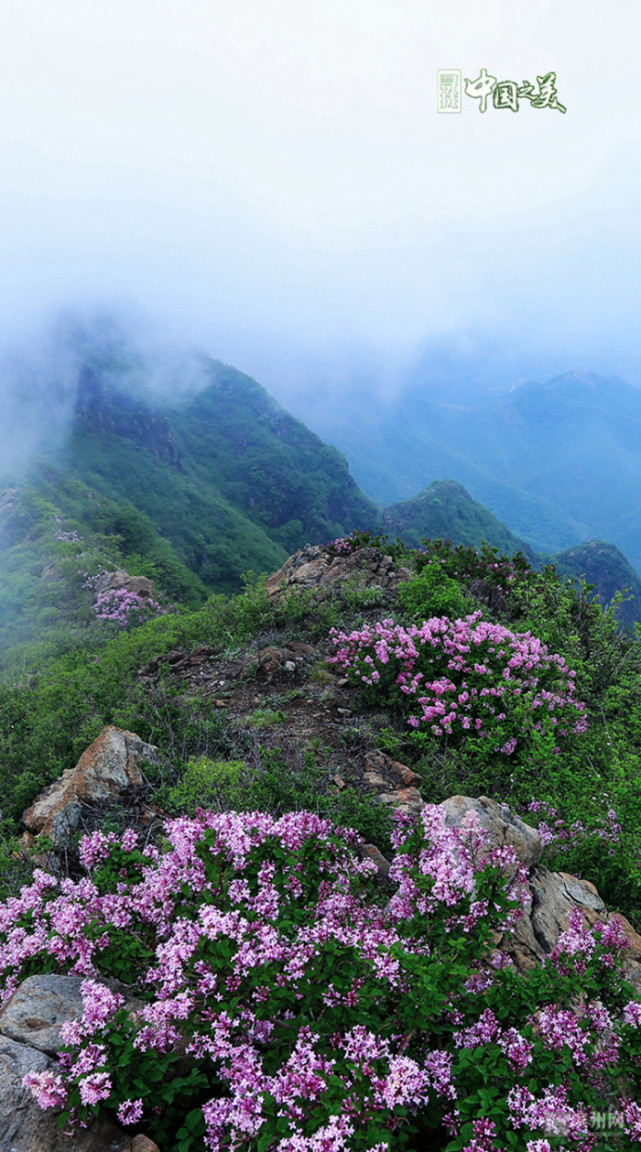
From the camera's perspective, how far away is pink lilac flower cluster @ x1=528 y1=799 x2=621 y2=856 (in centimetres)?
527

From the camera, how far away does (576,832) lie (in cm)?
548

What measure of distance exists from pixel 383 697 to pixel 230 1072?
620 cm

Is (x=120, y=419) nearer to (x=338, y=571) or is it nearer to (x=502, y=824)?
(x=338, y=571)

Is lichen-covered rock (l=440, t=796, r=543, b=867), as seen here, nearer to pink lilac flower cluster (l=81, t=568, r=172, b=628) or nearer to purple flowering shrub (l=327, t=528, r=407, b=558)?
purple flowering shrub (l=327, t=528, r=407, b=558)

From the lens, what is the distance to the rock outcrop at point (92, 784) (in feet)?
18.2

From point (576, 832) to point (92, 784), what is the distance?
17.2 feet

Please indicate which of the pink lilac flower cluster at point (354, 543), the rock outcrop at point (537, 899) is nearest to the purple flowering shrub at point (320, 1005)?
the rock outcrop at point (537, 899)

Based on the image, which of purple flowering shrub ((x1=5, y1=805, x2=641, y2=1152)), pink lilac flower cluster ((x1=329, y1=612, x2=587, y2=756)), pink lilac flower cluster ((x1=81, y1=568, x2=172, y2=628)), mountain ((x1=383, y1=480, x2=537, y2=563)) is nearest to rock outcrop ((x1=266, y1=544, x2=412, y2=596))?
pink lilac flower cluster ((x1=329, y1=612, x2=587, y2=756))

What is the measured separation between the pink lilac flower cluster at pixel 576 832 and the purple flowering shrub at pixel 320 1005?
2.03m

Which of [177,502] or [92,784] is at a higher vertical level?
[92,784]

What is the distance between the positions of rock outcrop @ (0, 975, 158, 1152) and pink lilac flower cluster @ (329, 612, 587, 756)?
5.52 metres

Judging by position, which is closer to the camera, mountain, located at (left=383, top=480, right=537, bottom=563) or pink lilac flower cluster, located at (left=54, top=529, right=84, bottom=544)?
pink lilac flower cluster, located at (left=54, top=529, right=84, bottom=544)

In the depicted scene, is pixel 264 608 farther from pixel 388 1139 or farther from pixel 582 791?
pixel 388 1139

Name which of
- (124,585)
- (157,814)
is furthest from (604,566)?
(157,814)
